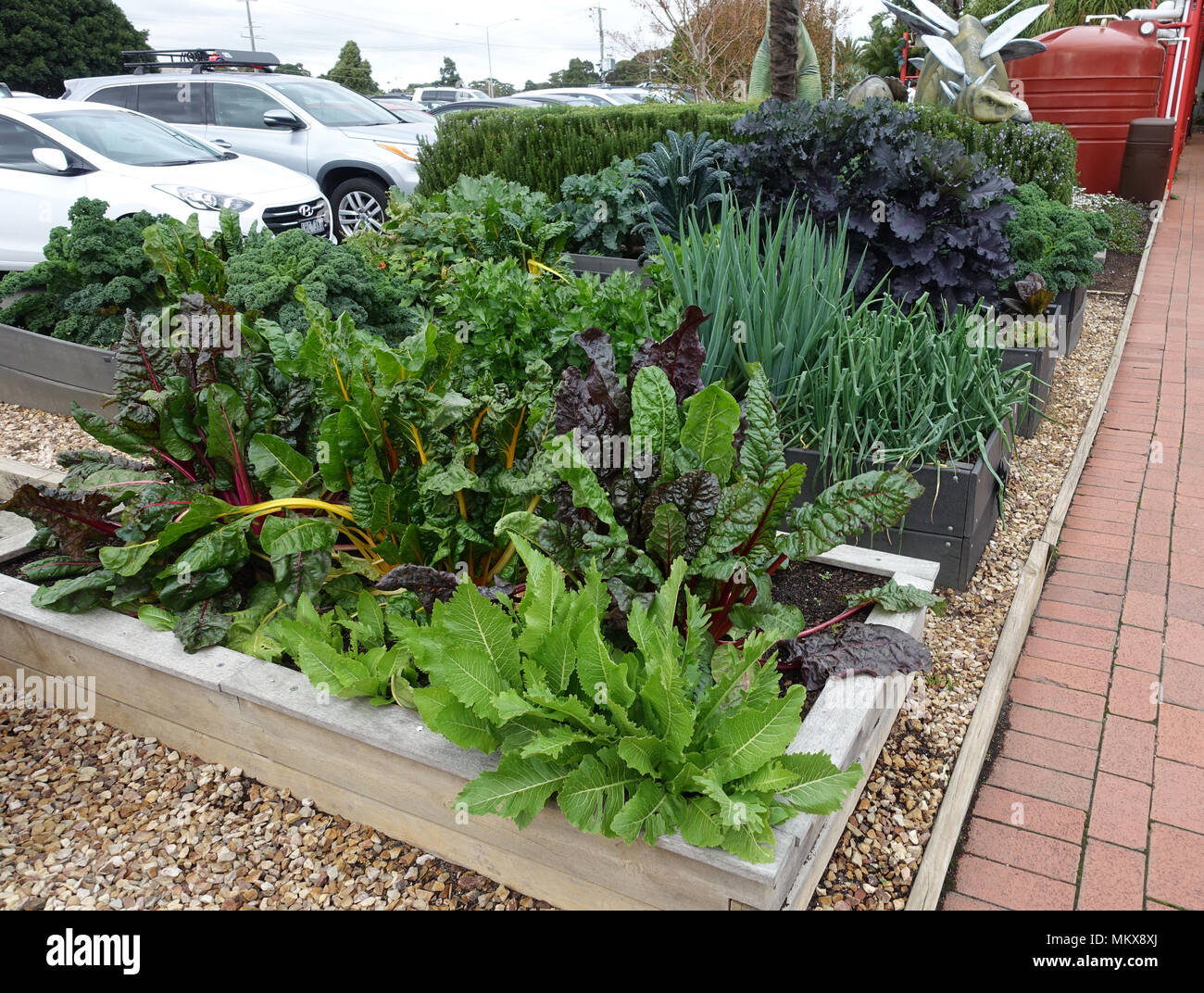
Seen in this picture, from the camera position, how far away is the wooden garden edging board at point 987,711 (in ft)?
6.62

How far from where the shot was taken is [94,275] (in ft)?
14.2

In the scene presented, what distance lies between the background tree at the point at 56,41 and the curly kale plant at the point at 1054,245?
103 feet

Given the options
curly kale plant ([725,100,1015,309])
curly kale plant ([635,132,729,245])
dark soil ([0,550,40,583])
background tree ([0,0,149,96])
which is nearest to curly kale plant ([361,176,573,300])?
curly kale plant ([635,132,729,245])

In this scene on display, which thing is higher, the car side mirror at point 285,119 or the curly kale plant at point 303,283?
the car side mirror at point 285,119

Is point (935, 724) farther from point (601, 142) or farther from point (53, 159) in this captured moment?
point (53, 159)

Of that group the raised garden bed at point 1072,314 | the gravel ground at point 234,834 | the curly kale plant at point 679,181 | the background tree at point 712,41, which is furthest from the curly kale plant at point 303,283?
the background tree at point 712,41

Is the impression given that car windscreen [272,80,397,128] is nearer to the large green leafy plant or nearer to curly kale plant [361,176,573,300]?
curly kale plant [361,176,573,300]

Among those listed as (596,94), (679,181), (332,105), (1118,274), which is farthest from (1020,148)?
(596,94)

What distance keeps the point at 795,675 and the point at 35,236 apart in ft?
22.0

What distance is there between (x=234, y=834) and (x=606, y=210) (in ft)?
15.1

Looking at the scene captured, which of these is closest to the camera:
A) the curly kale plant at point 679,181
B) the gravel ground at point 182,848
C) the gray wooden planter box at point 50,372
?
the gravel ground at point 182,848

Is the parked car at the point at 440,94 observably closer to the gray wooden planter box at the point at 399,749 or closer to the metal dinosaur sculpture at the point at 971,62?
the metal dinosaur sculpture at the point at 971,62

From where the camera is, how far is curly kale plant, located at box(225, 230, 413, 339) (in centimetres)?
343

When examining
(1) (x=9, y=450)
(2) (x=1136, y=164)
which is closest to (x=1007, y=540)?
(1) (x=9, y=450)
